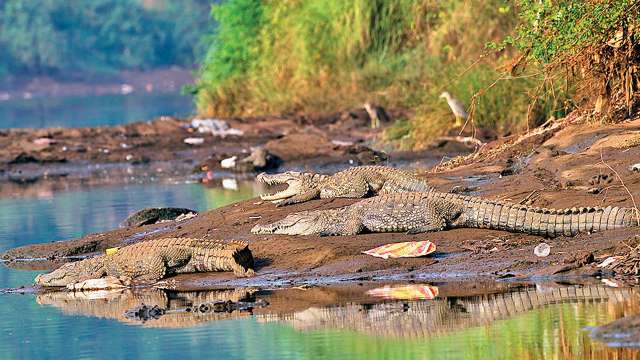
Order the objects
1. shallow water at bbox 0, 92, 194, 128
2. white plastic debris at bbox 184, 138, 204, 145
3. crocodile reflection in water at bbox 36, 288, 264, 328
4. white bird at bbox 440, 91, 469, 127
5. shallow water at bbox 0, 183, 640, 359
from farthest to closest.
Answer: shallow water at bbox 0, 92, 194, 128, white plastic debris at bbox 184, 138, 204, 145, white bird at bbox 440, 91, 469, 127, crocodile reflection in water at bbox 36, 288, 264, 328, shallow water at bbox 0, 183, 640, 359

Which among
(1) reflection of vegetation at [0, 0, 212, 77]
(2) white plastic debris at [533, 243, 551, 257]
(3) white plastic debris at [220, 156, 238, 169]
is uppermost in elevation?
(1) reflection of vegetation at [0, 0, 212, 77]

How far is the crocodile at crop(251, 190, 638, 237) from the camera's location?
1308 cm

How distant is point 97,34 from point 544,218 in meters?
87.1

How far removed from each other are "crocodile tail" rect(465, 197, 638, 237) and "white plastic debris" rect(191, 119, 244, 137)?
752 inches

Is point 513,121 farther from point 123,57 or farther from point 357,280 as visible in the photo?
point 123,57

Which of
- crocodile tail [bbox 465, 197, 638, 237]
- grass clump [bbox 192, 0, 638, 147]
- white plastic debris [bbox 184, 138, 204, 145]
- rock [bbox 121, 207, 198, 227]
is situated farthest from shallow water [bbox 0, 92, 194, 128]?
crocodile tail [bbox 465, 197, 638, 237]

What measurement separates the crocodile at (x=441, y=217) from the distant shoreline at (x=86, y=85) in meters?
74.5

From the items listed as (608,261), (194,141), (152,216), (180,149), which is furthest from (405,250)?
(194,141)

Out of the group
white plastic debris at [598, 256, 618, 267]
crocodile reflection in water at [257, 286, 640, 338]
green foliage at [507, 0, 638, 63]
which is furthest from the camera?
green foliage at [507, 0, 638, 63]

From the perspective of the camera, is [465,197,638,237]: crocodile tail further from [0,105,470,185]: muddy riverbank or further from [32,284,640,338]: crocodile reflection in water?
[0,105,470,185]: muddy riverbank

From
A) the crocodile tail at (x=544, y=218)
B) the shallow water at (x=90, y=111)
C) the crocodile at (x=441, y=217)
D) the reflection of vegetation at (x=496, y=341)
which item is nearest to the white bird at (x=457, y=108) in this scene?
the crocodile at (x=441, y=217)

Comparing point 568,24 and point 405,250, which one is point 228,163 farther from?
point 405,250

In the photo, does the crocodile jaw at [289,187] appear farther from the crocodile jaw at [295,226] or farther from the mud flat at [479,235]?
the crocodile jaw at [295,226]

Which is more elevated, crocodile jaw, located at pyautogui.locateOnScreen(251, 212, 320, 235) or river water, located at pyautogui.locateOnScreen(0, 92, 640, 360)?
crocodile jaw, located at pyautogui.locateOnScreen(251, 212, 320, 235)
